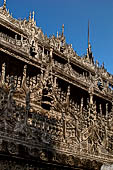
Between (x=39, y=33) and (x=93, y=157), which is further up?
(x=39, y=33)

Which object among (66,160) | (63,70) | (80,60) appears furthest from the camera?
(80,60)

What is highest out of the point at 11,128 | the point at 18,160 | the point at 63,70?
the point at 63,70

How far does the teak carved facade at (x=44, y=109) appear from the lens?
32.5 feet

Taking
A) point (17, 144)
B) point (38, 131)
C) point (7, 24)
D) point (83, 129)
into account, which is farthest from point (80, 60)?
point (17, 144)

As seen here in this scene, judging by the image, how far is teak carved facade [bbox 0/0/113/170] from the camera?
9.92 meters

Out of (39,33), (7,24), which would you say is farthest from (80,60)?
(7,24)

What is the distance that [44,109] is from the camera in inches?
533

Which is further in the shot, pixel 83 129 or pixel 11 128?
pixel 83 129

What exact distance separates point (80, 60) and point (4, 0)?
8.08m

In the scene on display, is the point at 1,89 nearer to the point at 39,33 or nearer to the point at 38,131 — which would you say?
the point at 38,131

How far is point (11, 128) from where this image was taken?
32.9ft

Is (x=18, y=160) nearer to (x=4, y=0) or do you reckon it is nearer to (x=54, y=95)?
(x=54, y=95)

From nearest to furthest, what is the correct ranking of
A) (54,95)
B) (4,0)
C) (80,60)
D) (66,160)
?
(66,160), (54,95), (4,0), (80,60)

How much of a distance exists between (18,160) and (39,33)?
A: 38.1 ft
